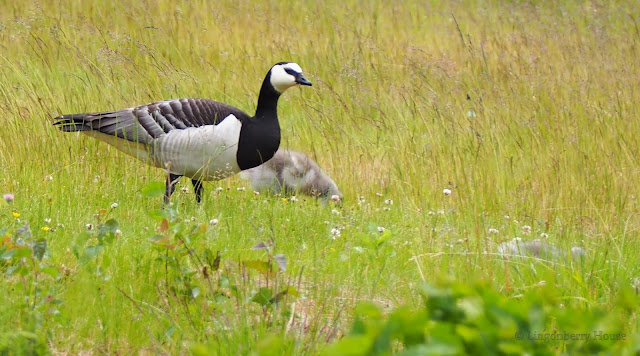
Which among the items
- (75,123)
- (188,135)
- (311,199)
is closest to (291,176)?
(311,199)

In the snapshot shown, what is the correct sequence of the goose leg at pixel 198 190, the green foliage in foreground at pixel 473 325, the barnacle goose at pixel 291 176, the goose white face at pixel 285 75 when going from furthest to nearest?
the barnacle goose at pixel 291 176 < the goose white face at pixel 285 75 < the goose leg at pixel 198 190 < the green foliage in foreground at pixel 473 325

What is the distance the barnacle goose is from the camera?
23.9 ft

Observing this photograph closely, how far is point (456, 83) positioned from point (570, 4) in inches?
269

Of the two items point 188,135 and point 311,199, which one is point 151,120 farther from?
point 311,199

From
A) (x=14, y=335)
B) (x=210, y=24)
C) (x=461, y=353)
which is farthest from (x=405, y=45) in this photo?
(x=461, y=353)

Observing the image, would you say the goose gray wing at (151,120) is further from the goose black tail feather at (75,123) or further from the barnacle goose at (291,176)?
the barnacle goose at (291,176)

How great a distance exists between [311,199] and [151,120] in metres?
1.38

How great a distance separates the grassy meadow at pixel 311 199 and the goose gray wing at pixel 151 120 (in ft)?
0.83

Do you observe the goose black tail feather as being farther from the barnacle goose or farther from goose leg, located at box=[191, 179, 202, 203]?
the barnacle goose

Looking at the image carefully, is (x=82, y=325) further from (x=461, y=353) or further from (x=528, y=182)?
(x=528, y=182)

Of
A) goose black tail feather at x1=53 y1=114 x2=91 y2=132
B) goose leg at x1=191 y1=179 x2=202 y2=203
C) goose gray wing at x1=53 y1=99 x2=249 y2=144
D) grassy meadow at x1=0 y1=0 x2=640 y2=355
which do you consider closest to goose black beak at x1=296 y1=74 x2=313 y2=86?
goose gray wing at x1=53 y1=99 x2=249 y2=144

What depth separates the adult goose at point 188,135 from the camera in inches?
248

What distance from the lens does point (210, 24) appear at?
11359 mm

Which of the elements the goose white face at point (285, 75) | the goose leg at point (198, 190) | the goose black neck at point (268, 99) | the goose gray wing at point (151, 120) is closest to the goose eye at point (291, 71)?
the goose white face at point (285, 75)
